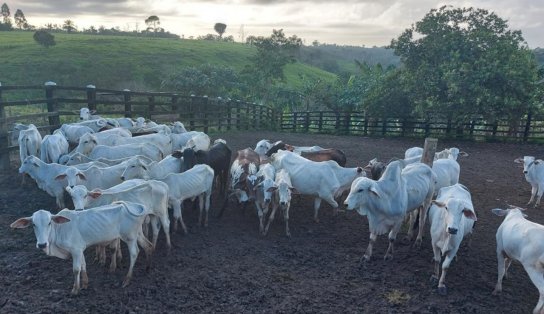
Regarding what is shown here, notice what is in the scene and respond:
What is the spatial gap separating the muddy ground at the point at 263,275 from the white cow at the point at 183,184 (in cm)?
43

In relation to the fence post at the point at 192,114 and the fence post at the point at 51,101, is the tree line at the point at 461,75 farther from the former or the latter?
the fence post at the point at 51,101

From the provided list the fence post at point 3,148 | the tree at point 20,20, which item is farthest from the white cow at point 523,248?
the tree at point 20,20

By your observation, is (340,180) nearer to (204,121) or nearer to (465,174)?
(465,174)

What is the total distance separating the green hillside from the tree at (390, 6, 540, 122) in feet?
97.8

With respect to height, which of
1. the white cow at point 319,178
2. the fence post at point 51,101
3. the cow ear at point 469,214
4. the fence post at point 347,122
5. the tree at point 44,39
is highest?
the tree at point 44,39

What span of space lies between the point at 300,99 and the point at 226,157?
27384 millimetres

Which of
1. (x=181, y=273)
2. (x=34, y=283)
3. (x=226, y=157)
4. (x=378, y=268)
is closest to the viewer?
(x=34, y=283)

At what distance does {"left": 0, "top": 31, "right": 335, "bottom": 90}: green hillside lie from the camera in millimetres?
41094

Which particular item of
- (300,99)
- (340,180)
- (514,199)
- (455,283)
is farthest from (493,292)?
(300,99)

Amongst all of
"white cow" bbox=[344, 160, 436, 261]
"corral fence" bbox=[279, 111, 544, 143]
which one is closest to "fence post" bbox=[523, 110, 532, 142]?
"corral fence" bbox=[279, 111, 544, 143]

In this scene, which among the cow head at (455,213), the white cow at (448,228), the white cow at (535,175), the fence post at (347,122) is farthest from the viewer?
the fence post at (347,122)

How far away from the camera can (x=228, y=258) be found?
6531 millimetres

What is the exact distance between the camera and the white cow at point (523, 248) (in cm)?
502

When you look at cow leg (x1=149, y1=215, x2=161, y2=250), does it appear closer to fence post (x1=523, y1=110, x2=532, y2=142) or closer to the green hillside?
fence post (x1=523, y1=110, x2=532, y2=142)
